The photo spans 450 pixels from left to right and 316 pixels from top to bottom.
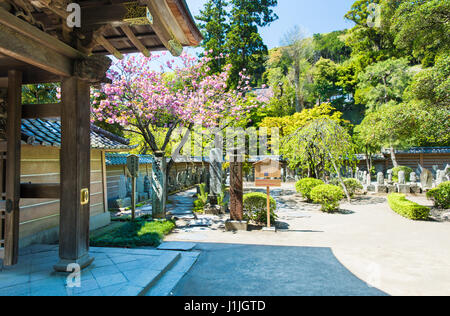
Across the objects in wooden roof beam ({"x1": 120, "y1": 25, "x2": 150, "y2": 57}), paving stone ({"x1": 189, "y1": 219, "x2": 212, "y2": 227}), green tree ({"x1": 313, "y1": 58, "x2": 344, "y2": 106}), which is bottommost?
paving stone ({"x1": 189, "y1": 219, "x2": 212, "y2": 227})

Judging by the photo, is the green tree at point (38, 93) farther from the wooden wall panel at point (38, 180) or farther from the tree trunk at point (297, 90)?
the tree trunk at point (297, 90)

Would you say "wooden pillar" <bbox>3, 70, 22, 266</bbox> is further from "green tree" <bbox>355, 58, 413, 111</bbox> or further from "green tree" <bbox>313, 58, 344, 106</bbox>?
"green tree" <bbox>313, 58, 344, 106</bbox>

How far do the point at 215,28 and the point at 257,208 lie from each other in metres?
20.7

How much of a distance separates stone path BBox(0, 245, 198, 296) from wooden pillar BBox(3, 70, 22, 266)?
1.33 feet

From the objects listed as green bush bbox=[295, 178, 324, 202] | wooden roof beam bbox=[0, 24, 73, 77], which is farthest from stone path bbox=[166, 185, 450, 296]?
green bush bbox=[295, 178, 324, 202]

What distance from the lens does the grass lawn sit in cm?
558

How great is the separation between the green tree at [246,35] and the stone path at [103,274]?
65.7ft

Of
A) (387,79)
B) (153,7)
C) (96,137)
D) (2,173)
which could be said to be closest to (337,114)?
(387,79)

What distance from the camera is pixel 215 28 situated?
76.6 feet

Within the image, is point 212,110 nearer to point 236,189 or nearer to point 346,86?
point 236,189

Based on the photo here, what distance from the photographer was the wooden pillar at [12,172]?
336 cm

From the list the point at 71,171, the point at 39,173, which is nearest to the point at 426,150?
the point at 71,171

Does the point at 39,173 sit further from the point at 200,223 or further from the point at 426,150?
the point at 426,150

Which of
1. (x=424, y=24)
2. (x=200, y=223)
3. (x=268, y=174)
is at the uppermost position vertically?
(x=424, y=24)
